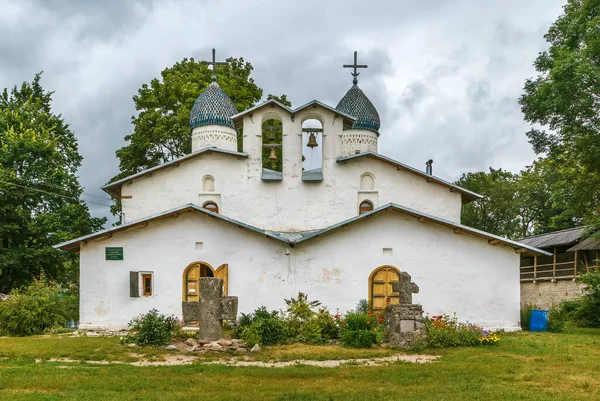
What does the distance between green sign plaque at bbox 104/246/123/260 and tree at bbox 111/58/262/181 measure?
522 inches

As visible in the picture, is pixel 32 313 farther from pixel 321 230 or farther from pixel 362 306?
pixel 362 306

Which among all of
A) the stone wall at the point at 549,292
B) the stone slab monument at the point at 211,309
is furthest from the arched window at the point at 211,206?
the stone wall at the point at 549,292

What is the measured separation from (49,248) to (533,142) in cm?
2102

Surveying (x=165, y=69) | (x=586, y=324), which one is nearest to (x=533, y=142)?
(x=586, y=324)

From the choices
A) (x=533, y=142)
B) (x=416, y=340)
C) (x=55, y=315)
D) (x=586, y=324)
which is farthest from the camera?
(x=533, y=142)

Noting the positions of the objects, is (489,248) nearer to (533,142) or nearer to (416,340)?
(416,340)

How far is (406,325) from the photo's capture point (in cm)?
1325

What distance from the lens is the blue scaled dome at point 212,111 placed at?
24.3 metres

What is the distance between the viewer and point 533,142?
84.4 feet

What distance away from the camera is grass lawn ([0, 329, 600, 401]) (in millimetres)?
8422

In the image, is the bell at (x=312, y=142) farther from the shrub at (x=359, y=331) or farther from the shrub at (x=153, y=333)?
the shrub at (x=153, y=333)

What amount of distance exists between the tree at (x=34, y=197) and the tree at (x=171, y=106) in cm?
455

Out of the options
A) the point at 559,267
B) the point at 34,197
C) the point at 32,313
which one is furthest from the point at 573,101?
the point at 34,197

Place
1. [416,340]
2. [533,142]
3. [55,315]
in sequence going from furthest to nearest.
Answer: [533,142] → [55,315] → [416,340]
